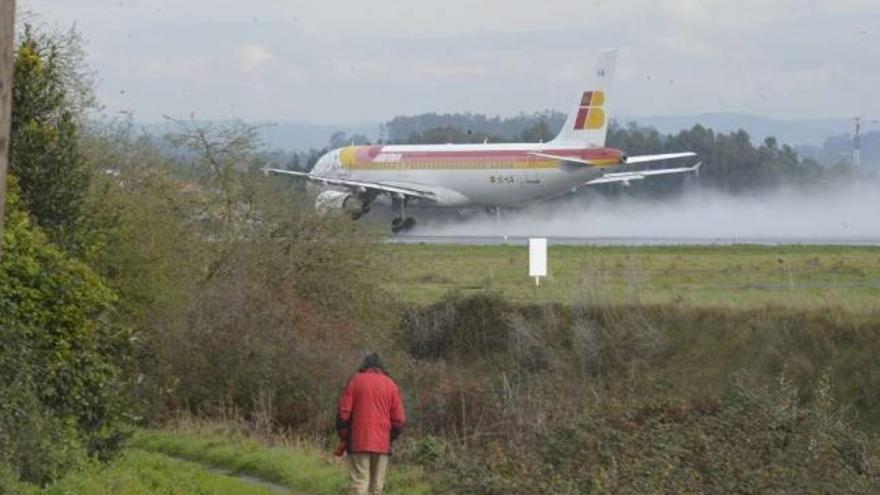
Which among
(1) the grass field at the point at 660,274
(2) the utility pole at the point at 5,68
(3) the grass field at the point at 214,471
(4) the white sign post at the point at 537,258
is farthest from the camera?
(4) the white sign post at the point at 537,258

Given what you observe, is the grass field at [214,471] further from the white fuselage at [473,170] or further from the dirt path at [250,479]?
the white fuselage at [473,170]

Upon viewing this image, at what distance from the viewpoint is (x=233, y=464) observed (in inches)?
877

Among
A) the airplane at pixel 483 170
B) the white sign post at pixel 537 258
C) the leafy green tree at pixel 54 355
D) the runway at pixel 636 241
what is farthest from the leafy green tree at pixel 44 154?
the airplane at pixel 483 170

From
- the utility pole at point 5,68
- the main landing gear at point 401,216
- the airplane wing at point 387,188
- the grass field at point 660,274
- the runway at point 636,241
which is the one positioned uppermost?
Result: the utility pole at point 5,68

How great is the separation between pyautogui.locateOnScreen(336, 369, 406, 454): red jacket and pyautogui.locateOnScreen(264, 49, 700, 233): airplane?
51770 mm

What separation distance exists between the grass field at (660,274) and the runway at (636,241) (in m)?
3.82

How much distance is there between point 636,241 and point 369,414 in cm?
4815

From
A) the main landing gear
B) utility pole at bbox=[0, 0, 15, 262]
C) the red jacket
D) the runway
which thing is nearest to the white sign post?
the runway

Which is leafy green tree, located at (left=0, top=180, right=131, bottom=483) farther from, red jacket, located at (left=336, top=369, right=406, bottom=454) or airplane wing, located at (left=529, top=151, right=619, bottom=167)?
airplane wing, located at (left=529, top=151, right=619, bottom=167)

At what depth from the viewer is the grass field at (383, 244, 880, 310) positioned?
38.6 metres

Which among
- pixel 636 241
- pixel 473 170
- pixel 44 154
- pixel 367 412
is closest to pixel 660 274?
pixel 636 241

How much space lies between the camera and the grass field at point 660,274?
38625 millimetres

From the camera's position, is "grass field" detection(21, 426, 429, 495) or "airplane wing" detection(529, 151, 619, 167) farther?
"airplane wing" detection(529, 151, 619, 167)

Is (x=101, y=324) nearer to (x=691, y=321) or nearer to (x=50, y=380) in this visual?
(x=50, y=380)
